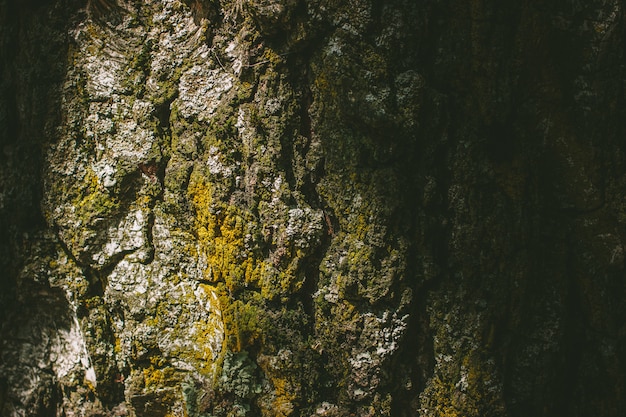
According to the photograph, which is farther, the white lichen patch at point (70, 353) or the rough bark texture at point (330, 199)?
the white lichen patch at point (70, 353)

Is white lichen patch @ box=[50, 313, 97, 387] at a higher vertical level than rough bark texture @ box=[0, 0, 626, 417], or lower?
lower

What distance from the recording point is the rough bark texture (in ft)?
3.87

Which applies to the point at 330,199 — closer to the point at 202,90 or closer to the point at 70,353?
the point at 202,90

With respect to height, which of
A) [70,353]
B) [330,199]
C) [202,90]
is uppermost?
[202,90]

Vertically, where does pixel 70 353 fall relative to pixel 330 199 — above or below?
below

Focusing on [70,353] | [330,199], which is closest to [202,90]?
[330,199]

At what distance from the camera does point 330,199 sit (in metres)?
1.21

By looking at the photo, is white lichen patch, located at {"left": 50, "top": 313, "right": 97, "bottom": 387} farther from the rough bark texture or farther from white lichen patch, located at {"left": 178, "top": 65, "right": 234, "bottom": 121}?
white lichen patch, located at {"left": 178, "top": 65, "right": 234, "bottom": 121}

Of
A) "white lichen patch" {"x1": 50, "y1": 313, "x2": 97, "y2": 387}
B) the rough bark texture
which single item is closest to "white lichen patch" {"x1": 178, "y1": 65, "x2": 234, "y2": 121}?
the rough bark texture

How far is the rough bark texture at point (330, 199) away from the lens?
3.87 feet

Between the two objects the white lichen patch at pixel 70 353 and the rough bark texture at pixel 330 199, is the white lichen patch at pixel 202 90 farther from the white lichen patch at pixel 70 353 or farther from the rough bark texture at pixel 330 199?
the white lichen patch at pixel 70 353

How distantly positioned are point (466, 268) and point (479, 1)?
0.59m

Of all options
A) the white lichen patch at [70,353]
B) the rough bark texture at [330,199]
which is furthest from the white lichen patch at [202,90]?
the white lichen patch at [70,353]

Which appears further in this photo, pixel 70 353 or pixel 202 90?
pixel 70 353
